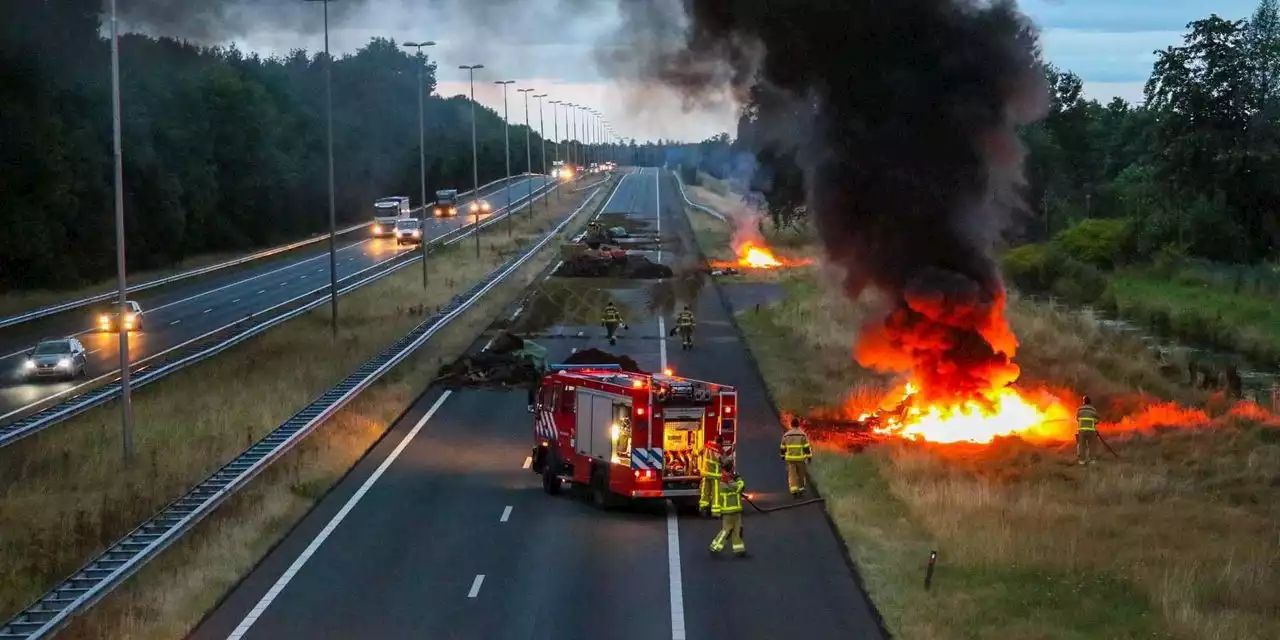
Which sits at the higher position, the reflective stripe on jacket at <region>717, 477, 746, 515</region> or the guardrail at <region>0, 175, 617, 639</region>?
the reflective stripe on jacket at <region>717, 477, 746, 515</region>

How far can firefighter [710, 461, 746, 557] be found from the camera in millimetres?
24203

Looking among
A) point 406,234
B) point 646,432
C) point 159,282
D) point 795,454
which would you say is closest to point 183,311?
point 159,282

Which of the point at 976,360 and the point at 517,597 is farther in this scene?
the point at 976,360

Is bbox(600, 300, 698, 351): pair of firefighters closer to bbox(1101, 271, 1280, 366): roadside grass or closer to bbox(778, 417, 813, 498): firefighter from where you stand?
bbox(1101, 271, 1280, 366): roadside grass

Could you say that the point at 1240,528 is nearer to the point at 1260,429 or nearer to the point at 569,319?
the point at 1260,429

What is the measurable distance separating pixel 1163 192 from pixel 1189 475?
66394mm

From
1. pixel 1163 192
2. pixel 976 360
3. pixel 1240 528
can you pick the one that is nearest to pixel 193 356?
pixel 976 360

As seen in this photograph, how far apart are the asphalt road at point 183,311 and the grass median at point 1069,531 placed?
23597 mm

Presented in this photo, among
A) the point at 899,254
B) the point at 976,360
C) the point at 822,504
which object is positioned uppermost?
the point at 899,254

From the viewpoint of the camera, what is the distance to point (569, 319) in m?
65.4

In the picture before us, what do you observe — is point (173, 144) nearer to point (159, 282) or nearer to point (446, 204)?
point (159, 282)

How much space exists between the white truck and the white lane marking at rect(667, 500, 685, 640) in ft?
374

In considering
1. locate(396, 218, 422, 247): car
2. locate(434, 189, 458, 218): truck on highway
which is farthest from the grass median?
locate(434, 189, 458, 218): truck on highway

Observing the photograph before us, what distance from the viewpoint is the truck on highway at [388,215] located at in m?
118
